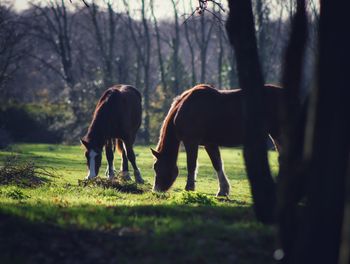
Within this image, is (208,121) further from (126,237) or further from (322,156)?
(322,156)

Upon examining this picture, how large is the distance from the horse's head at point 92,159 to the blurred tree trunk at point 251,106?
311 inches

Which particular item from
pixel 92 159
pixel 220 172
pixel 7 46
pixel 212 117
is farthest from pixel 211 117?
pixel 7 46

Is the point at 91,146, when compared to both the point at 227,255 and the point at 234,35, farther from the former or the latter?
the point at 227,255

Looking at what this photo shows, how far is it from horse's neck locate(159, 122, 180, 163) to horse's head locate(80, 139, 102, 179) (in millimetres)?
2252

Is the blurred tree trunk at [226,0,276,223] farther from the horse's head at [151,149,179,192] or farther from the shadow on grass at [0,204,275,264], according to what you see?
the horse's head at [151,149,179,192]

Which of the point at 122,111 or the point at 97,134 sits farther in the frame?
the point at 122,111

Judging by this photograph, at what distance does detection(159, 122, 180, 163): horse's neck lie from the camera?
589 inches

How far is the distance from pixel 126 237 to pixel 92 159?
868 cm

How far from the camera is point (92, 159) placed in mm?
16344

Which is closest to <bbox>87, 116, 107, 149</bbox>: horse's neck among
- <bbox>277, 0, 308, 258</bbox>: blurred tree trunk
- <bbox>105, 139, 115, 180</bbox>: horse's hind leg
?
<bbox>105, 139, 115, 180</bbox>: horse's hind leg

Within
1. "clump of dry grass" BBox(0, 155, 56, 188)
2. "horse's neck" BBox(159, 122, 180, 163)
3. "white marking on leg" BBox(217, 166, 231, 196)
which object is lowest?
"white marking on leg" BBox(217, 166, 231, 196)

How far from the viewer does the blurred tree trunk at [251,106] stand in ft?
29.1

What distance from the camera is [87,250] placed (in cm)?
753

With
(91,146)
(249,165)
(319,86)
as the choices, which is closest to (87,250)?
(249,165)
